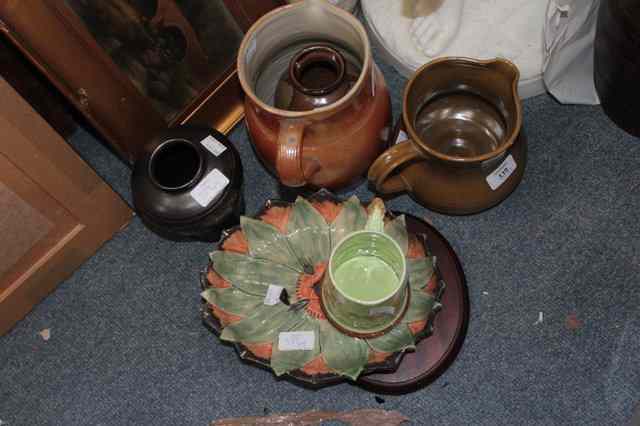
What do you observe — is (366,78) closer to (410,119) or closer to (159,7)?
(410,119)

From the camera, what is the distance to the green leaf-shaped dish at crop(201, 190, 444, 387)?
3.06 ft

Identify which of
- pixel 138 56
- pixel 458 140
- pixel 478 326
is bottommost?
pixel 478 326

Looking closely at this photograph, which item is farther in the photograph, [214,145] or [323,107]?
[214,145]

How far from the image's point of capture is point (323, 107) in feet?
3.12

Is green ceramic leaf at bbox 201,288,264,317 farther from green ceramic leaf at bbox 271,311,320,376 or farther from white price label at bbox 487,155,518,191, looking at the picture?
white price label at bbox 487,155,518,191

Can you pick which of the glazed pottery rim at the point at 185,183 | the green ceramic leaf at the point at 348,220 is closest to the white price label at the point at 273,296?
the green ceramic leaf at the point at 348,220

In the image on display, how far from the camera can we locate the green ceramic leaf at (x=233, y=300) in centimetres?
Result: 96

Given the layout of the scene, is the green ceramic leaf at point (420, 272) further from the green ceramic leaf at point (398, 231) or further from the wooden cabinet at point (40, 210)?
the wooden cabinet at point (40, 210)

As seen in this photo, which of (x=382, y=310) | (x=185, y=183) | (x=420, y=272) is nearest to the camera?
(x=382, y=310)

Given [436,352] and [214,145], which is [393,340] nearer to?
[436,352]

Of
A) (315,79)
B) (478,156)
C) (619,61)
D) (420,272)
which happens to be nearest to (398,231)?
(420,272)

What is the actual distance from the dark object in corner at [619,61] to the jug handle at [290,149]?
531 mm

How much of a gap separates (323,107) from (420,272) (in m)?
0.28

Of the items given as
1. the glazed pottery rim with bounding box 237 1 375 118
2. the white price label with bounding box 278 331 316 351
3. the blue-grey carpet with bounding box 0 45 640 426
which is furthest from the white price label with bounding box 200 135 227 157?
the white price label with bounding box 278 331 316 351
